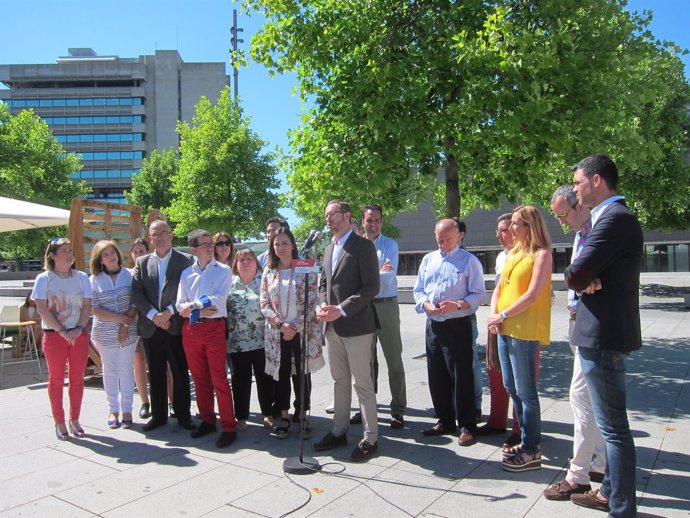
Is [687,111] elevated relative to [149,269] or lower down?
elevated

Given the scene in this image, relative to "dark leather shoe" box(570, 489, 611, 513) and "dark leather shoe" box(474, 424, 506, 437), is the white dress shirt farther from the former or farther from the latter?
"dark leather shoe" box(570, 489, 611, 513)

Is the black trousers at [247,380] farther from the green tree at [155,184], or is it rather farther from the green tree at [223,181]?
the green tree at [155,184]

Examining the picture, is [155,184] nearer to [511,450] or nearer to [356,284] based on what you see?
[356,284]

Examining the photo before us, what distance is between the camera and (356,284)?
4645 millimetres

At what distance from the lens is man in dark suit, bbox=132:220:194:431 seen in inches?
217

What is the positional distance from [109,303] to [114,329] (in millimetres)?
290

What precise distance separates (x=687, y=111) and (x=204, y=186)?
2119 centimetres

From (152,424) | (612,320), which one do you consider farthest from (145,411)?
(612,320)

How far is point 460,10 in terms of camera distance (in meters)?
8.33

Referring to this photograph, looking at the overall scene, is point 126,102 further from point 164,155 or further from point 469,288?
point 469,288

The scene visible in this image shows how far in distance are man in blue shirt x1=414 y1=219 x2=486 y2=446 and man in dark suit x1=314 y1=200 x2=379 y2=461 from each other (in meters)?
0.69

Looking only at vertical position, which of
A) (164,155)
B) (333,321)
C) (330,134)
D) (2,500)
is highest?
(164,155)

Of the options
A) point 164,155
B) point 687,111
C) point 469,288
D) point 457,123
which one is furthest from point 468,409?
point 164,155

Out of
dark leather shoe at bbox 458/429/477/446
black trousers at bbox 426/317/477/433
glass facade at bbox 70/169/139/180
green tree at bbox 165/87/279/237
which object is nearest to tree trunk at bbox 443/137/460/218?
black trousers at bbox 426/317/477/433
